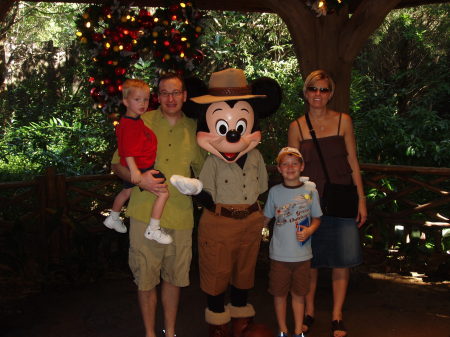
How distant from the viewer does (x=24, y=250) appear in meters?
5.57

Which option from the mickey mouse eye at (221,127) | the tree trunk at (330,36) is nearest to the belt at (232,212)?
the mickey mouse eye at (221,127)

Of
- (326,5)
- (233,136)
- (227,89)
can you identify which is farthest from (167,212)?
(326,5)

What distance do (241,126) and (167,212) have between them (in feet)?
2.31

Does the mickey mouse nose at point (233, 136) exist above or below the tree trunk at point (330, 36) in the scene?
below

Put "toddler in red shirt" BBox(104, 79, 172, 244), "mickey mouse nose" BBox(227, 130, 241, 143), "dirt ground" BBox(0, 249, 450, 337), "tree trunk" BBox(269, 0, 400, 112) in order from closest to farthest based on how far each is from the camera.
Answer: "toddler in red shirt" BBox(104, 79, 172, 244), "mickey mouse nose" BBox(227, 130, 241, 143), "dirt ground" BBox(0, 249, 450, 337), "tree trunk" BBox(269, 0, 400, 112)

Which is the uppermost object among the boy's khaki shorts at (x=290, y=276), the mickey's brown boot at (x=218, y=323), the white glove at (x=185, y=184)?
the white glove at (x=185, y=184)

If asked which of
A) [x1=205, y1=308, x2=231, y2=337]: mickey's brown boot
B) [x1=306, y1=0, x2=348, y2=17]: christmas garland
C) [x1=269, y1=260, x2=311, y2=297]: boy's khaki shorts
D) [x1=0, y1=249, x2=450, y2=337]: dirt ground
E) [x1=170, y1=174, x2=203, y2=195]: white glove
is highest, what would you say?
[x1=306, y1=0, x2=348, y2=17]: christmas garland

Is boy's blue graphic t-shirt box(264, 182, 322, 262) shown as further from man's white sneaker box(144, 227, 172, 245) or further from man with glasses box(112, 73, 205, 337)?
man's white sneaker box(144, 227, 172, 245)

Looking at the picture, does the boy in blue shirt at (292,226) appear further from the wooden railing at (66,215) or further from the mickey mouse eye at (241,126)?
the wooden railing at (66,215)

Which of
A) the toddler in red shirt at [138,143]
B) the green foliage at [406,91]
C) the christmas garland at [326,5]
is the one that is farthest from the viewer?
the green foliage at [406,91]

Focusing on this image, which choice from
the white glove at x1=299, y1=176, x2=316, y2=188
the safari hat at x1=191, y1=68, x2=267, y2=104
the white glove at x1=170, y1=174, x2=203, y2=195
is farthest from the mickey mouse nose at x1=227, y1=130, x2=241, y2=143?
the white glove at x1=299, y1=176, x2=316, y2=188

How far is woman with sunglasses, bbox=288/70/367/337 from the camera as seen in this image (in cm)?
385

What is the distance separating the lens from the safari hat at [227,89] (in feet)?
11.8

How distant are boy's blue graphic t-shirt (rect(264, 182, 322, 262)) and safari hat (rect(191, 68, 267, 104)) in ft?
2.14
